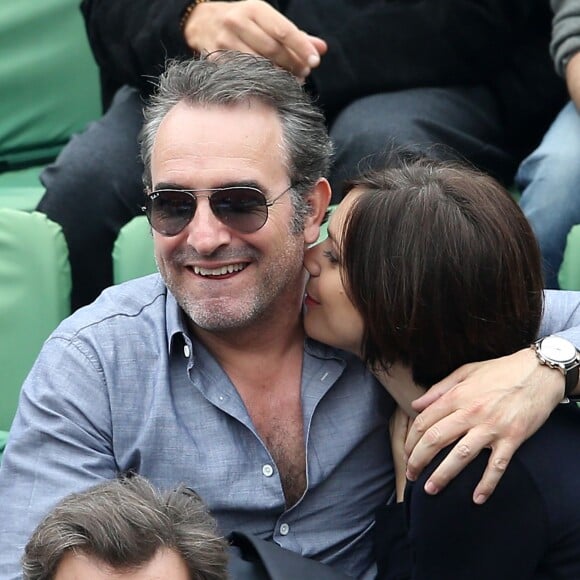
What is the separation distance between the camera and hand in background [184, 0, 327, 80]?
7.69 ft

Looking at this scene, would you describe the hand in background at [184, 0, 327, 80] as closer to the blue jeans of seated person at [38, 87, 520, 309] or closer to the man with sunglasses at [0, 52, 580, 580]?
the man with sunglasses at [0, 52, 580, 580]

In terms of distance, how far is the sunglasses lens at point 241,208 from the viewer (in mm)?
1952

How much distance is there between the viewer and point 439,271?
1.83m

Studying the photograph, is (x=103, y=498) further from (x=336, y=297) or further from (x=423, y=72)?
(x=423, y=72)

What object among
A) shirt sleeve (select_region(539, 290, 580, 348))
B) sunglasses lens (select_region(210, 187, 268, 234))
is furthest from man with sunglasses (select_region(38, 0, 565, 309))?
sunglasses lens (select_region(210, 187, 268, 234))

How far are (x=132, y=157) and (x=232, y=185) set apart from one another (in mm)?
966

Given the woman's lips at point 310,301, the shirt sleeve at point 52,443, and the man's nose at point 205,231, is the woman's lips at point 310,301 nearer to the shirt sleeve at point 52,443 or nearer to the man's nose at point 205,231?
the man's nose at point 205,231

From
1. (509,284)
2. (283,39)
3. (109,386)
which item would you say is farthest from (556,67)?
(109,386)

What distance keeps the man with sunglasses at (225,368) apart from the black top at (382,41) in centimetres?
67

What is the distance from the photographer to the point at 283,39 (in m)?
2.34

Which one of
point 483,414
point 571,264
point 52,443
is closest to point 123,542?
point 52,443

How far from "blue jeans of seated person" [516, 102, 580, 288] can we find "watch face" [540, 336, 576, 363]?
58 centimetres

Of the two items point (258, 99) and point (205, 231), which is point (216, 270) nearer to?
point (205, 231)

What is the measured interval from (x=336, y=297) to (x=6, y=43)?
1913 millimetres
